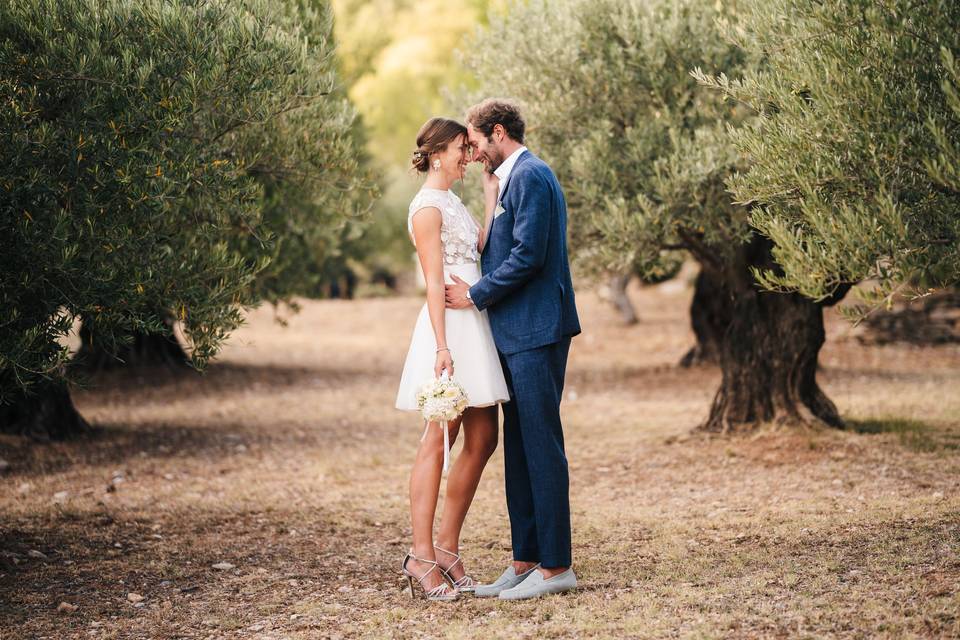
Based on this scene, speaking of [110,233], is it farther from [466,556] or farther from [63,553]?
[466,556]

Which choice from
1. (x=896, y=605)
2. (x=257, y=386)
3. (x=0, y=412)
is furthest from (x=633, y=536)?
(x=257, y=386)

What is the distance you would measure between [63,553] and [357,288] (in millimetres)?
30791

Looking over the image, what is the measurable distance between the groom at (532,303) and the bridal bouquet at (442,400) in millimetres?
360

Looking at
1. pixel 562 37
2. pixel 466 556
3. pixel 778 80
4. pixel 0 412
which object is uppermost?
pixel 562 37

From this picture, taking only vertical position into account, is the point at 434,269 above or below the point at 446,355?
above

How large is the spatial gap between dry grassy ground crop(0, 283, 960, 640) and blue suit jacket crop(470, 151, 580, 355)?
5.04 ft

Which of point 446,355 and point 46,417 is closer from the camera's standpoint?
point 446,355

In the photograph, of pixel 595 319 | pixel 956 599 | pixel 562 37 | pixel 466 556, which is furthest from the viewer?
pixel 595 319

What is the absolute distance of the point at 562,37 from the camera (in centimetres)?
984

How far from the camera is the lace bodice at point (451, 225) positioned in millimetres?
5645

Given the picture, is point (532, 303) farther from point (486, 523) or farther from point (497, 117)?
point (486, 523)

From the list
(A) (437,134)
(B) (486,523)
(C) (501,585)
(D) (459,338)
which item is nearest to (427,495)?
(C) (501,585)

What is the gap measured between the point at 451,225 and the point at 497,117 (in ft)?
2.19

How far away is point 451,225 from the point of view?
5695 millimetres
